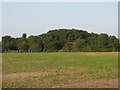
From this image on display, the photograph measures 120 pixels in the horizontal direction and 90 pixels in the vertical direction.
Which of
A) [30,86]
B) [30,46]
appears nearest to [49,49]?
[30,46]

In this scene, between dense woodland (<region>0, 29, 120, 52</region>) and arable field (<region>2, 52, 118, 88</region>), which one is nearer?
arable field (<region>2, 52, 118, 88</region>)

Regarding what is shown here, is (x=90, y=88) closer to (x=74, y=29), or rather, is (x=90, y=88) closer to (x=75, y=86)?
(x=75, y=86)

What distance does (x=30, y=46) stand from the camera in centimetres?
6600

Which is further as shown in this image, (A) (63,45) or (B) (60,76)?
(A) (63,45)

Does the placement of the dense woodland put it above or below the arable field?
above

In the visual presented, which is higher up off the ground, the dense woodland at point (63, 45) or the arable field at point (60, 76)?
the dense woodland at point (63, 45)

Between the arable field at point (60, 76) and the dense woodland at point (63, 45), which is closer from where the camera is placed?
the arable field at point (60, 76)

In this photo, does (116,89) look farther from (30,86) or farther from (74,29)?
Result: (74,29)

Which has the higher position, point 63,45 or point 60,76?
point 63,45

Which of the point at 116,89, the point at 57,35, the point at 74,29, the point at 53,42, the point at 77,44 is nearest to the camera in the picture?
the point at 116,89

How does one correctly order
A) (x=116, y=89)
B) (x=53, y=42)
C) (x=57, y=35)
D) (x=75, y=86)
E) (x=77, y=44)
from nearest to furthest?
1. (x=116, y=89)
2. (x=75, y=86)
3. (x=77, y=44)
4. (x=53, y=42)
5. (x=57, y=35)

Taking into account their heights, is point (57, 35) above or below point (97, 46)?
above

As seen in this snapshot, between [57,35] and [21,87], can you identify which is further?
[57,35]

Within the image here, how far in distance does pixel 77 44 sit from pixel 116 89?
183 feet
